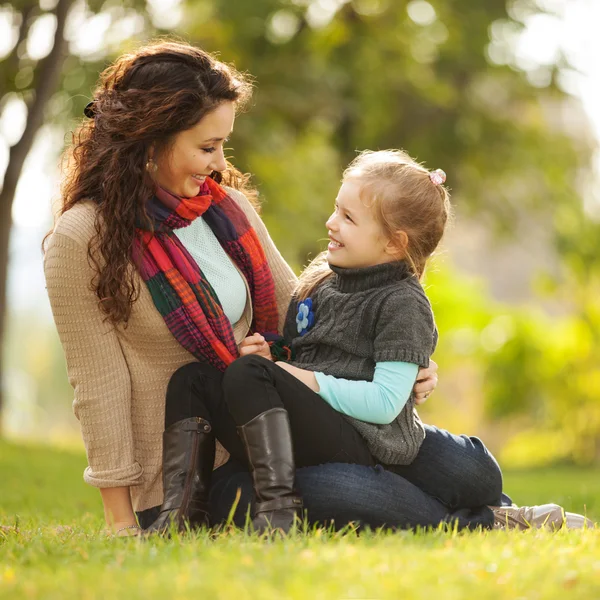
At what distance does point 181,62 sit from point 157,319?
894 millimetres

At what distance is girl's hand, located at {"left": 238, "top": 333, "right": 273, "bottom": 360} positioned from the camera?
3285mm

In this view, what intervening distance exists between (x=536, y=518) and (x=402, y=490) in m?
0.52

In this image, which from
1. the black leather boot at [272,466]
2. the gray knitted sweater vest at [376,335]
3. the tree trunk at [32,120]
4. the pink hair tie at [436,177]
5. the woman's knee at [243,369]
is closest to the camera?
the black leather boot at [272,466]

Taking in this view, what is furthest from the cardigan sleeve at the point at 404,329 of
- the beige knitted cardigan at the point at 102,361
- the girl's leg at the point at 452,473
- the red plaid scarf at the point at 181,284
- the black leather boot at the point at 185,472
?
the beige knitted cardigan at the point at 102,361

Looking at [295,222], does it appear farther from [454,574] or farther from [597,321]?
[454,574]

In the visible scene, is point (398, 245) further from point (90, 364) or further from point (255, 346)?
point (90, 364)

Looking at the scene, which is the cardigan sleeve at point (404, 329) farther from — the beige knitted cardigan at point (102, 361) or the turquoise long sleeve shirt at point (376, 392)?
the beige knitted cardigan at point (102, 361)

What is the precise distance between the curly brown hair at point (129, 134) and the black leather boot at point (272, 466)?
683 millimetres

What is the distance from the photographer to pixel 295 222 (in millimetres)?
10961

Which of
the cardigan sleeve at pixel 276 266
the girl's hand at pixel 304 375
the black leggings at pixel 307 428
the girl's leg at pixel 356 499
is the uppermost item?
the cardigan sleeve at pixel 276 266

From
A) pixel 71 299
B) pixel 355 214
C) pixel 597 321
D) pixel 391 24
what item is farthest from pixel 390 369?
pixel 597 321

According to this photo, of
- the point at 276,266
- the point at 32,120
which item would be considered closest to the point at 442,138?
the point at 32,120

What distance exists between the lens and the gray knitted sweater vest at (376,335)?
3045 mm

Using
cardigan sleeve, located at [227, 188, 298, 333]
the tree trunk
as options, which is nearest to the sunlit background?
the tree trunk
